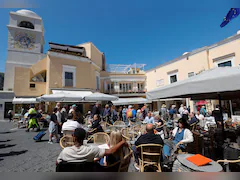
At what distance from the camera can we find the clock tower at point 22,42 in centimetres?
2033

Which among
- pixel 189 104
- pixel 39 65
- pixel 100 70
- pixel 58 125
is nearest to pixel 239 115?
pixel 189 104

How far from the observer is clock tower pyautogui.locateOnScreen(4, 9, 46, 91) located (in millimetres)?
20328

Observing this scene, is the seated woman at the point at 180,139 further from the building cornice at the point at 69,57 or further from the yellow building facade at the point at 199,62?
the building cornice at the point at 69,57

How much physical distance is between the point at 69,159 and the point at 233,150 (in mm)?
3023

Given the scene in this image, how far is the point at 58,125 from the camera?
6.29 m

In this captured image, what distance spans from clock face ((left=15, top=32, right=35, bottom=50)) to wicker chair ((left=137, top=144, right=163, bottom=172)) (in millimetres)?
26277

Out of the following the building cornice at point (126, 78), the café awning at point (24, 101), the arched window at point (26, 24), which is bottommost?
the café awning at point (24, 101)

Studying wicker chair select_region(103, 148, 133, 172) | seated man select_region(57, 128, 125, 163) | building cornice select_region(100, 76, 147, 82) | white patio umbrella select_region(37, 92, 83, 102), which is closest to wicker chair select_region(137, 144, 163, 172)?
wicker chair select_region(103, 148, 133, 172)

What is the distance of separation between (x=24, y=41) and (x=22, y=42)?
14.6 inches

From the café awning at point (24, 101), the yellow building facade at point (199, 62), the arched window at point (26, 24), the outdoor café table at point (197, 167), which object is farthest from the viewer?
the arched window at point (26, 24)

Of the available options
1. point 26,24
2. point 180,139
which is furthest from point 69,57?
point 180,139

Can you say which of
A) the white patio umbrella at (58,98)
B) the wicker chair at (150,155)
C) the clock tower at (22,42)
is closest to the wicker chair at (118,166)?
the wicker chair at (150,155)

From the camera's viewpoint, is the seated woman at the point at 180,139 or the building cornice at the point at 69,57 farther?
the building cornice at the point at 69,57

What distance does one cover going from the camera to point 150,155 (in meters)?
2.73
